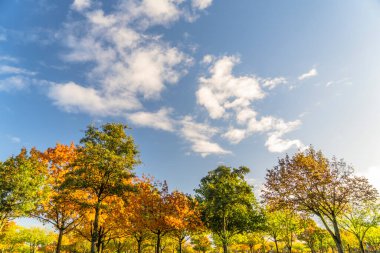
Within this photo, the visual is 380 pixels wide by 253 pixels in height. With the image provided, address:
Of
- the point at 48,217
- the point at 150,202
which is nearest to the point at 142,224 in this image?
the point at 150,202

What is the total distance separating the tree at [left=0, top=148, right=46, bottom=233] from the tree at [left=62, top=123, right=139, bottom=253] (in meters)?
5.66

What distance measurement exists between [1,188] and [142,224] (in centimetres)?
1532

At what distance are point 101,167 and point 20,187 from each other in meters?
10.9

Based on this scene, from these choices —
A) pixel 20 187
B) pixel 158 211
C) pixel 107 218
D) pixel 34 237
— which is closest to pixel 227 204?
pixel 158 211

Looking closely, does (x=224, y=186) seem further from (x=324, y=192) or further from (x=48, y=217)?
(x=48, y=217)

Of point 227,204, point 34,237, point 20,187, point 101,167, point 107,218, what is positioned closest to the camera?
point 101,167

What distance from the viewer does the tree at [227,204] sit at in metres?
32.7

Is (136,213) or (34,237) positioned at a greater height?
(136,213)

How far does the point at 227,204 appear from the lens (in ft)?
106

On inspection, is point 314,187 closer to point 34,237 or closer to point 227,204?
point 227,204

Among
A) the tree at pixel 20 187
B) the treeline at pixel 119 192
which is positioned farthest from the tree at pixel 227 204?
the tree at pixel 20 187

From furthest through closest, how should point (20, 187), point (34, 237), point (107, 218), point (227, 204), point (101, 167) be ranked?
1. point (34, 237)
2. point (227, 204)
3. point (107, 218)
4. point (20, 187)
5. point (101, 167)

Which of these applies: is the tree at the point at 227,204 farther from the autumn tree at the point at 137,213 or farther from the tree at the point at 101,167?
the tree at the point at 101,167

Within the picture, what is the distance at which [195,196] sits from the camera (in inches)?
1507
